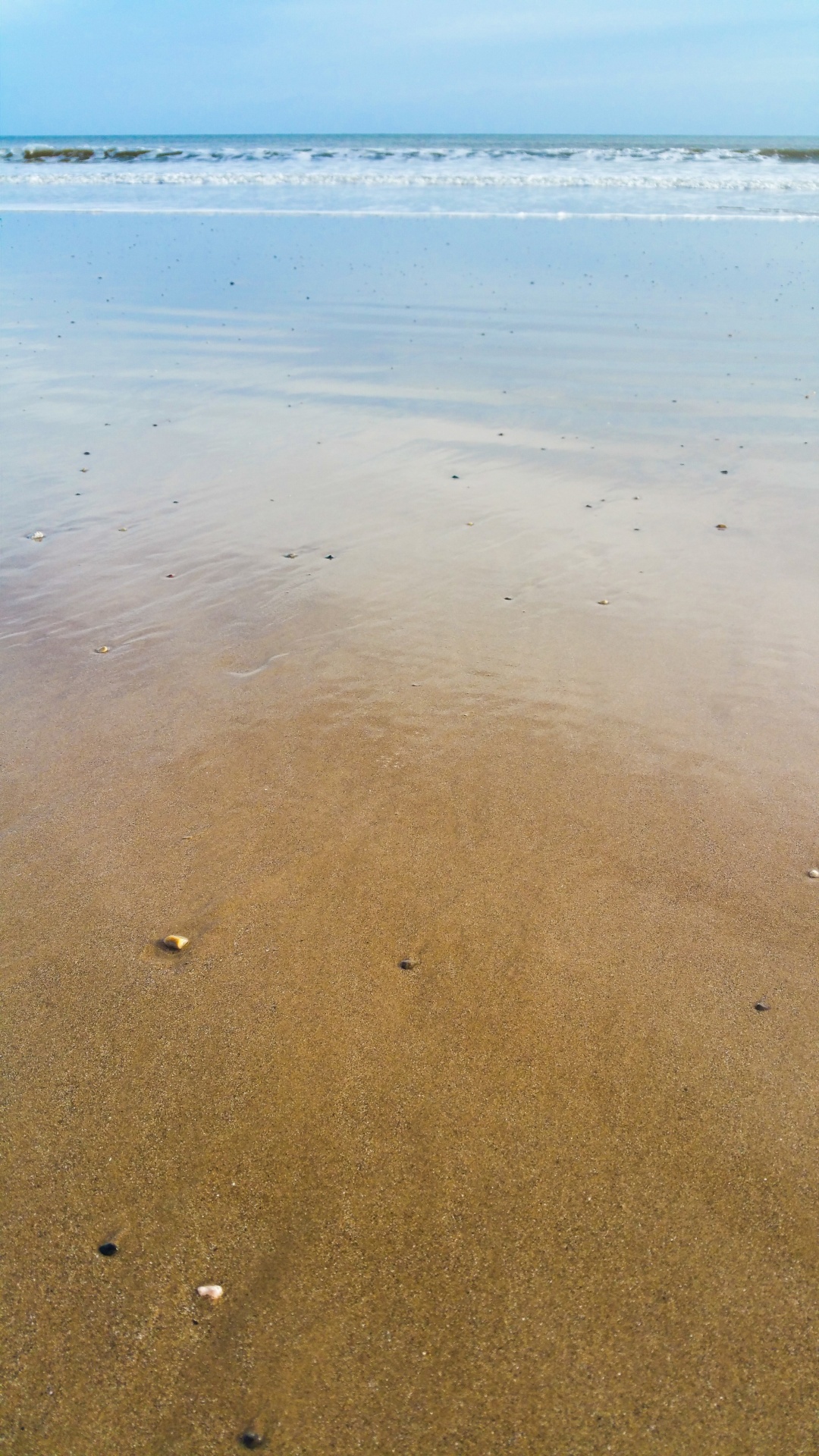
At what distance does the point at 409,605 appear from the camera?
4.39 meters

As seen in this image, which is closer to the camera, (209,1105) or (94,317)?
(209,1105)

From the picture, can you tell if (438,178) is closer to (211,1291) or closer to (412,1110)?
(412,1110)

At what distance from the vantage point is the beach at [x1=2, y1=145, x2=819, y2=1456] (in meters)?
1.69

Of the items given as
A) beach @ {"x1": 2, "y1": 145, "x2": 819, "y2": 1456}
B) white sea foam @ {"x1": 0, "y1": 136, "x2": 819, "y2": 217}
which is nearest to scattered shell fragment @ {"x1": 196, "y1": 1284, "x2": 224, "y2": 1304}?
beach @ {"x1": 2, "y1": 145, "x2": 819, "y2": 1456}

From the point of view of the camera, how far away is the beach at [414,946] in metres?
1.69

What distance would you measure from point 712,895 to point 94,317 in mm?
10008

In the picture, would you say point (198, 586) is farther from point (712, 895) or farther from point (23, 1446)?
point (23, 1446)

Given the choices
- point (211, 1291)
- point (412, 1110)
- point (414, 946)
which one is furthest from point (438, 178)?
point (211, 1291)

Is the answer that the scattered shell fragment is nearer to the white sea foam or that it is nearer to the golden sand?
the golden sand

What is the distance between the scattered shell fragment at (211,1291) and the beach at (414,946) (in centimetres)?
1

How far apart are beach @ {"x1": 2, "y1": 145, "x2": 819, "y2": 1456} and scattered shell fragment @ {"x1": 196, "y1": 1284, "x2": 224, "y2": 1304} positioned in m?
0.01

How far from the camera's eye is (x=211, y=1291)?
69.7 inches

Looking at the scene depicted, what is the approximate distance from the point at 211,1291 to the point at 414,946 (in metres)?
1.01

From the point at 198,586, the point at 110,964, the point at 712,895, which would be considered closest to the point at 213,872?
the point at 110,964
